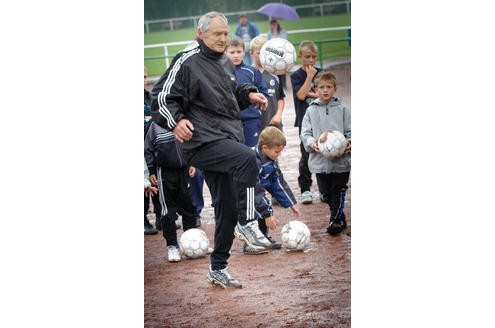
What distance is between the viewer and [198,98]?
274 inches

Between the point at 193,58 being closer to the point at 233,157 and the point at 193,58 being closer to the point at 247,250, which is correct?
the point at 233,157

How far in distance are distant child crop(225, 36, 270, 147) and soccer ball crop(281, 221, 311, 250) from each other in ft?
1.99

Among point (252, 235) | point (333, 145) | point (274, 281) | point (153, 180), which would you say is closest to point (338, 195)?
point (333, 145)

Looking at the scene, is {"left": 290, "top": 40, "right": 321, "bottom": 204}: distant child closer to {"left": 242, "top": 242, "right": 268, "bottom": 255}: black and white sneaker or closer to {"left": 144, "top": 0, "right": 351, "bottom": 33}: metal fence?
{"left": 144, "top": 0, "right": 351, "bottom": 33}: metal fence

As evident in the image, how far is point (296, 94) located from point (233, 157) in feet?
2.73

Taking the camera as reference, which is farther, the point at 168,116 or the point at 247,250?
the point at 247,250

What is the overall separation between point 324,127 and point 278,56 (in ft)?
1.87

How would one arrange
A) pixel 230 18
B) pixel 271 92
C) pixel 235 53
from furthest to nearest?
pixel 271 92 < pixel 235 53 < pixel 230 18

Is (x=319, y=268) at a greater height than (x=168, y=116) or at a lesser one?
lesser

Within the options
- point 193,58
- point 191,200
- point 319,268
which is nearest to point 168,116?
point 193,58

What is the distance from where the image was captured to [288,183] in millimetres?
7426

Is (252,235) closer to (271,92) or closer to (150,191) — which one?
(150,191)

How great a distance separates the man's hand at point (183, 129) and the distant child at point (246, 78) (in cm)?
51

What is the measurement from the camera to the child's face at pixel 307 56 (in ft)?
24.2
